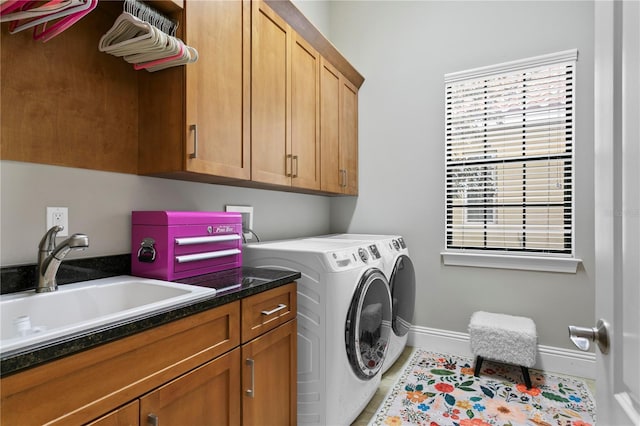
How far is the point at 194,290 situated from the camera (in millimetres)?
1172

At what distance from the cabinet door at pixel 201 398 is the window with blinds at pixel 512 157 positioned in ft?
6.91

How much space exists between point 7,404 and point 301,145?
1805 millimetres

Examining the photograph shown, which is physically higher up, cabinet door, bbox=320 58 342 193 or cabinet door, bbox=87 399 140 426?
cabinet door, bbox=320 58 342 193

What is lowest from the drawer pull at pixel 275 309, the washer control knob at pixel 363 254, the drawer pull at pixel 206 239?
the drawer pull at pixel 275 309

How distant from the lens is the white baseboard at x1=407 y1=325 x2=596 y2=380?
2.33 metres

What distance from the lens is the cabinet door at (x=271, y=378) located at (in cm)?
126

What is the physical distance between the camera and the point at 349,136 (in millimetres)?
2910

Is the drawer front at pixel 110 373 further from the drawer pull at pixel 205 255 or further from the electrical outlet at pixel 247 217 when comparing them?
the electrical outlet at pixel 247 217

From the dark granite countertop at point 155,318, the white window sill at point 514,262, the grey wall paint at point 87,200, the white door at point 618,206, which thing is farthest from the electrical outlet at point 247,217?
the white door at point 618,206

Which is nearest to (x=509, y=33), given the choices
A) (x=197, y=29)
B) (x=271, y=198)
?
(x=271, y=198)

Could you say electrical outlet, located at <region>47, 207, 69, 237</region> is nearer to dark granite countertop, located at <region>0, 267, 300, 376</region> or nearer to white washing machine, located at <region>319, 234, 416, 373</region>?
dark granite countertop, located at <region>0, 267, 300, 376</region>

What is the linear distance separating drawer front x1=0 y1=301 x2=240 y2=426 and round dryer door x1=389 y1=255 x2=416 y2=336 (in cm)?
144

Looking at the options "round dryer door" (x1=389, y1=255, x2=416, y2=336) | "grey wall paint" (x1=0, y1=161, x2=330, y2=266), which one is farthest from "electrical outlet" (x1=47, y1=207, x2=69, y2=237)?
"round dryer door" (x1=389, y1=255, x2=416, y2=336)

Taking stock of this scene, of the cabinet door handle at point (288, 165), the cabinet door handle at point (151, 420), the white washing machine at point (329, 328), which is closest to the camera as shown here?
the cabinet door handle at point (151, 420)
